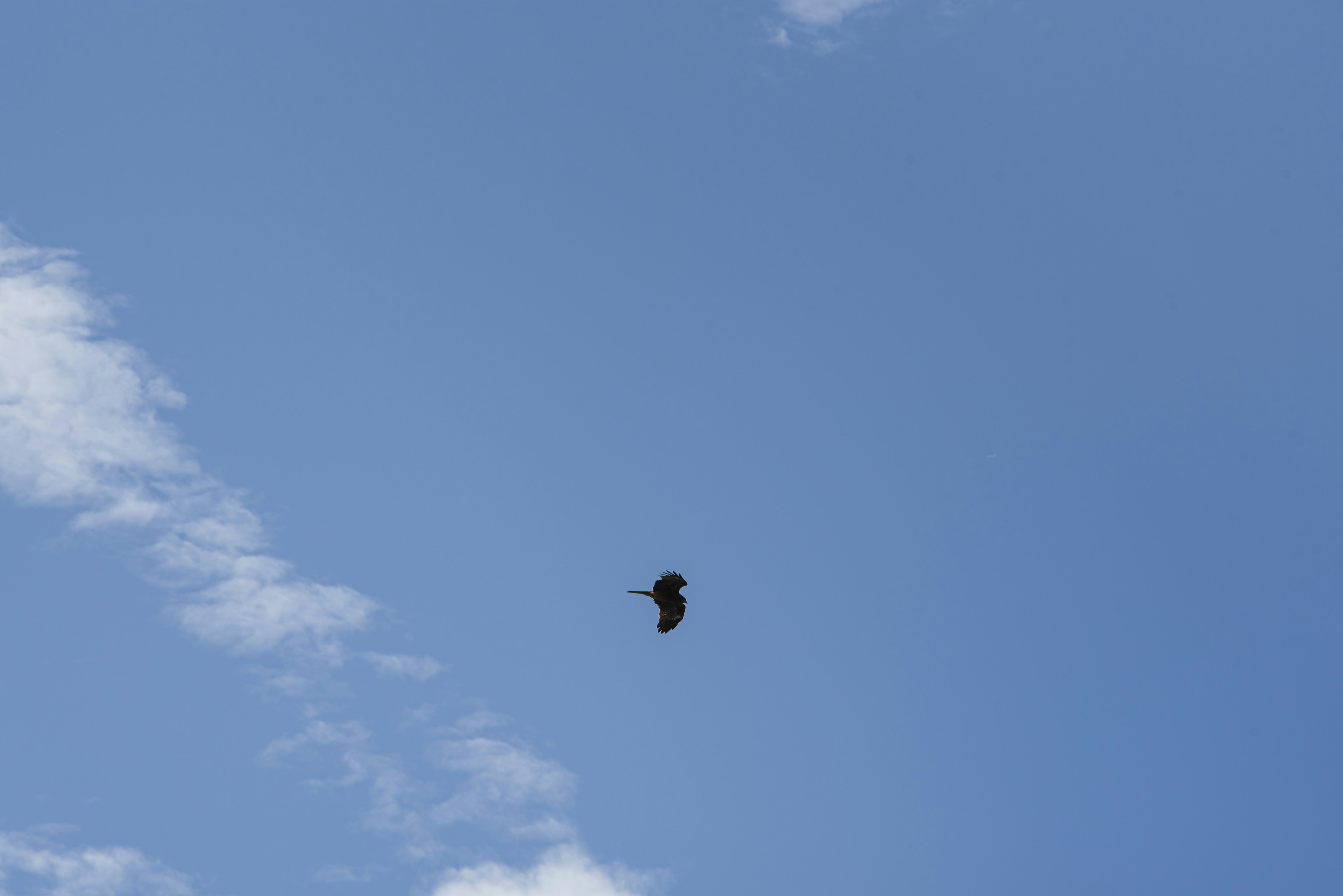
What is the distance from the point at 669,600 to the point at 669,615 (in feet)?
4.07

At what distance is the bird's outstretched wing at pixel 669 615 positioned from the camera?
182 m

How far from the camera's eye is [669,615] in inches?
7175

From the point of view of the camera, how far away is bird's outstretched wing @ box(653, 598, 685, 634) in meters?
182

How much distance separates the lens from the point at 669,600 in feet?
595

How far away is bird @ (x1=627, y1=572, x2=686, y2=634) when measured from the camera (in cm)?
18075

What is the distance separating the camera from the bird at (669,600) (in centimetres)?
18075

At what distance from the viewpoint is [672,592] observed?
181125 millimetres
